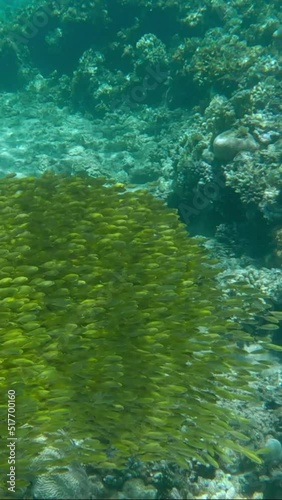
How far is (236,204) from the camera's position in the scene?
9.76m

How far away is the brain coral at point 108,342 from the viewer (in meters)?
4.03

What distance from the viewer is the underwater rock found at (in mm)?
9930

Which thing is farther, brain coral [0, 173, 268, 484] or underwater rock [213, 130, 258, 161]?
underwater rock [213, 130, 258, 161]

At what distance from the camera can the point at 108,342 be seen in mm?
4617

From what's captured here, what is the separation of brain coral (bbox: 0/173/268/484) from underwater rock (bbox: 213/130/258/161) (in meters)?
3.95

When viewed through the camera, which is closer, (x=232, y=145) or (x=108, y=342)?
(x=108, y=342)

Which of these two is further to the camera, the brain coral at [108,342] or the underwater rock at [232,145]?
the underwater rock at [232,145]

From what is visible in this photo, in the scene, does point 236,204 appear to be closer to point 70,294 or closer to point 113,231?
point 113,231

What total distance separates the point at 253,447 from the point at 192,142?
7.84 metres

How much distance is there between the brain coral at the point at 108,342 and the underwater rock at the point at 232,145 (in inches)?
155

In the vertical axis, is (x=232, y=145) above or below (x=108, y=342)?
above

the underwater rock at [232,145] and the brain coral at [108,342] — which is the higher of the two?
the underwater rock at [232,145]

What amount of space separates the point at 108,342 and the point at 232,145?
6.49 metres

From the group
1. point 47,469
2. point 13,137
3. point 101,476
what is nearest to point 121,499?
point 101,476
